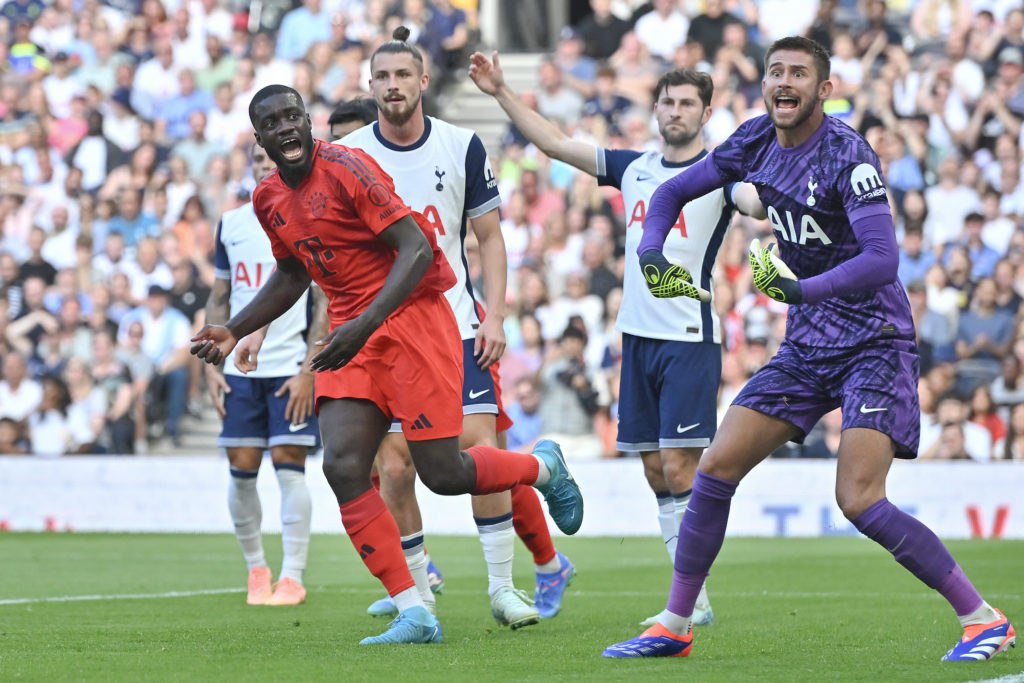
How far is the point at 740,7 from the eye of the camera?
19344mm

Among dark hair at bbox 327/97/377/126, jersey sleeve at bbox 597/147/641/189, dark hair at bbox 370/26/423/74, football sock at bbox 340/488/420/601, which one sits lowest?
football sock at bbox 340/488/420/601

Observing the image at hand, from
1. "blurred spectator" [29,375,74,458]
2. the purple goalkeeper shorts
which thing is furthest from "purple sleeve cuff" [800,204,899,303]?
"blurred spectator" [29,375,74,458]

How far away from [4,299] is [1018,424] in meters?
11.8

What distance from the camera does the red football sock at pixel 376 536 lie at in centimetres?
635

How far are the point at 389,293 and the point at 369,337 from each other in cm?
26

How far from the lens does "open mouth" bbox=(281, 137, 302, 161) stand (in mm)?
6391

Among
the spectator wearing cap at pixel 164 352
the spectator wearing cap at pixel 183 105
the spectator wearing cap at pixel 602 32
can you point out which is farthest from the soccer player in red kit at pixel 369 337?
the spectator wearing cap at pixel 183 105

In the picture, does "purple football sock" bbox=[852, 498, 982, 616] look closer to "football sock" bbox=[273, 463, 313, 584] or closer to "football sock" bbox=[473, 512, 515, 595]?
"football sock" bbox=[473, 512, 515, 595]

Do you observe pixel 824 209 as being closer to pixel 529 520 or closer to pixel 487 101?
pixel 529 520

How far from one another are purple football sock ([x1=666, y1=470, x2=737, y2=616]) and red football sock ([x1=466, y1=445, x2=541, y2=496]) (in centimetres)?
90

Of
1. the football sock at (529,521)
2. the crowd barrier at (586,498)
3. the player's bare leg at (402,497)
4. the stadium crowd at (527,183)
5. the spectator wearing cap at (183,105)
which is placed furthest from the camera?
the spectator wearing cap at (183,105)

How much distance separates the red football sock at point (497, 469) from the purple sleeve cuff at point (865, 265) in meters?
1.77

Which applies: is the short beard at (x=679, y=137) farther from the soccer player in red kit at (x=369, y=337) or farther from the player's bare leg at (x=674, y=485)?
the soccer player in red kit at (x=369, y=337)

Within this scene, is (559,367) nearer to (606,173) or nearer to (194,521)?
(194,521)
